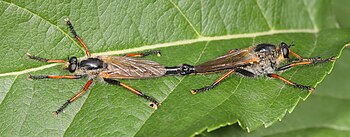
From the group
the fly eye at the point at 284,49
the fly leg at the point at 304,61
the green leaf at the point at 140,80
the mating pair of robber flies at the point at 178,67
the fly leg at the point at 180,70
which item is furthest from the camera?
the fly eye at the point at 284,49

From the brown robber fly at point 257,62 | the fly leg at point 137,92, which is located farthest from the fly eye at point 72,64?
the brown robber fly at point 257,62

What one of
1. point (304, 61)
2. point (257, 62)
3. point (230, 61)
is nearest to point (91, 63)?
point (230, 61)

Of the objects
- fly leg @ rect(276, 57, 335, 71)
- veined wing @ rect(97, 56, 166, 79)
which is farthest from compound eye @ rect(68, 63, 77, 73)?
fly leg @ rect(276, 57, 335, 71)

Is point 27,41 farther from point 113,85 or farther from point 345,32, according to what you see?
point 345,32

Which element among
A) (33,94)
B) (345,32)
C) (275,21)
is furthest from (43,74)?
(345,32)

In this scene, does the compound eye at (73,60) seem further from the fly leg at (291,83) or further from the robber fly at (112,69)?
the fly leg at (291,83)
